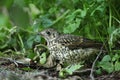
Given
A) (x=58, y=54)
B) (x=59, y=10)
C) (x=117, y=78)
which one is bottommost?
(x=117, y=78)

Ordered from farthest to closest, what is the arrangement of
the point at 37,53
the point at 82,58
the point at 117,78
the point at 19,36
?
the point at 19,36 → the point at 37,53 → the point at 82,58 → the point at 117,78

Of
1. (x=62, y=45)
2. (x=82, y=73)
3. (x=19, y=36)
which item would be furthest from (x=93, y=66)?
(x=19, y=36)

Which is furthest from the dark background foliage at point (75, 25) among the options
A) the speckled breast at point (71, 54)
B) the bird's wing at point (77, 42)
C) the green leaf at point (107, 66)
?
the speckled breast at point (71, 54)

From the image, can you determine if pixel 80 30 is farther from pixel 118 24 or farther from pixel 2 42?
pixel 2 42

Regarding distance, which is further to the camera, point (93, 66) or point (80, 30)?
point (80, 30)

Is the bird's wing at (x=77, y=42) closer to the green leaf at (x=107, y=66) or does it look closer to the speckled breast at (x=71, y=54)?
the speckled breast at (x=71, y=54)

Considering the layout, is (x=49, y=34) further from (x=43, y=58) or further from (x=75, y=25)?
(x=75, y=25)
